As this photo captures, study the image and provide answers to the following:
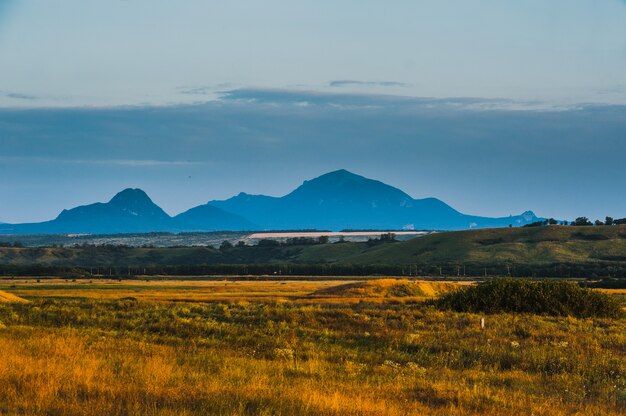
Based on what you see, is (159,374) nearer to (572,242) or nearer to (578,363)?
(578,363)

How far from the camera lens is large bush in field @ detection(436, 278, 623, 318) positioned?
43.0m

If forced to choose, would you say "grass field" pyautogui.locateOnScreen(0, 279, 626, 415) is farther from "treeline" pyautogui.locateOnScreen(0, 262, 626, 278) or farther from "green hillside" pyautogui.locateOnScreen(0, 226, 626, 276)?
"treeline" pyautogui.locateOnScreen(0, 262, 626, 278)

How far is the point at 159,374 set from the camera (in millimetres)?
18031

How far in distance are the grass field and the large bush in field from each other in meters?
4.04

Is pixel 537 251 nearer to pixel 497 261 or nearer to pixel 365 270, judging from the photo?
pixel 497 261

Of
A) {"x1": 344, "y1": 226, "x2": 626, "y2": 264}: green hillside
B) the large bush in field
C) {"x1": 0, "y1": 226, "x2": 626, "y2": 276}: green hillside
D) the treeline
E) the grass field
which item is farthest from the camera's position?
{"x1": 344, "y1": 226, "x2": 626, "y2": 264}: green hillside

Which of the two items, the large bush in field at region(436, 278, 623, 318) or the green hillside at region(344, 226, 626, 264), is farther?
the green hillside at region(344, 226, 626, 264)

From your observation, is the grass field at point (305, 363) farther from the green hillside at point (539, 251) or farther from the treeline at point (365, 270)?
the green hillside at point (539, 251)

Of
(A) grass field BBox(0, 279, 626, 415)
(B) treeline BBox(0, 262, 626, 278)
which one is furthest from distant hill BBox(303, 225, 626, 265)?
(A) grass field BBox(0, 279, 626, 415)

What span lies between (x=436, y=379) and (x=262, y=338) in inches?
364

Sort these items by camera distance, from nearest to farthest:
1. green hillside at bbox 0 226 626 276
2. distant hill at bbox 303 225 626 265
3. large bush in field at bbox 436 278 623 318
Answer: large bush in field at bbox 436 278 623 318
green hillside at bbox 0 226 626 276
distant hill at bbox 303 225 626 265

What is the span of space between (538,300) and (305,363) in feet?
80.8

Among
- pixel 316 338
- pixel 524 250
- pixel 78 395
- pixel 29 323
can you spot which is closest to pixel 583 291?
pixel 316 338

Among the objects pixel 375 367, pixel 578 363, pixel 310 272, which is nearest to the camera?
pixel 375 367
